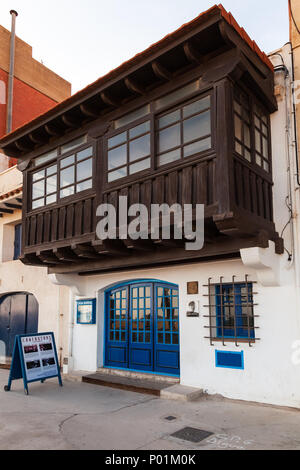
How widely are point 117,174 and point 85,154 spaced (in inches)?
48.4

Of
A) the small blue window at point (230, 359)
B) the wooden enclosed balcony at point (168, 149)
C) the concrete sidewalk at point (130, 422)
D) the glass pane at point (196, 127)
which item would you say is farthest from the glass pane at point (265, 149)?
the concrete sidewalk at point (130, 422)

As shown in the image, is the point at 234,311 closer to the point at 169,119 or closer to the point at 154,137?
the point at 154,137

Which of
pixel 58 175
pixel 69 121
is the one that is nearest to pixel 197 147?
pixel 69 121

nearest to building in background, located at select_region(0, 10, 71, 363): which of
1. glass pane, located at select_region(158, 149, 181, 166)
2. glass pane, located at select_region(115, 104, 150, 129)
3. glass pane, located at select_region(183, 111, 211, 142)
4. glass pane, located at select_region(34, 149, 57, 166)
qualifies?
glass pane, located at select_region(34, 149, 57, 166)

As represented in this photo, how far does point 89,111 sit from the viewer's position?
793 centimetres

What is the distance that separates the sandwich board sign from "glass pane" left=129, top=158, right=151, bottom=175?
4072mm

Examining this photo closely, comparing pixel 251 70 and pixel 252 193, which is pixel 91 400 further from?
pixel 251 70

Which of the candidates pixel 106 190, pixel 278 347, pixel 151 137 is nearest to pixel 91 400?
pixel 278 347

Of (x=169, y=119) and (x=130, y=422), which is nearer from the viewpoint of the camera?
(x=130, y=422)

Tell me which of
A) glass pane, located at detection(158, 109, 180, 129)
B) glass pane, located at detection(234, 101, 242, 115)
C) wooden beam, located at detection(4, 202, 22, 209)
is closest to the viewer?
glass pane, located at detection(234, 101, 242, 115)

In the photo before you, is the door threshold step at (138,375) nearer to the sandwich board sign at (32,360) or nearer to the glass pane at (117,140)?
the sandwich board sign at (32,360)

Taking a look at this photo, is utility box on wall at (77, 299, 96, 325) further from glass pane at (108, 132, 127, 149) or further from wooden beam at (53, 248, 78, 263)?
glass pane at (108, 132, 127, 149)

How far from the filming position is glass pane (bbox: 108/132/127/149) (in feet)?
24.8

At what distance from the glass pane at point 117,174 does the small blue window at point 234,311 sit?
9.27ft
